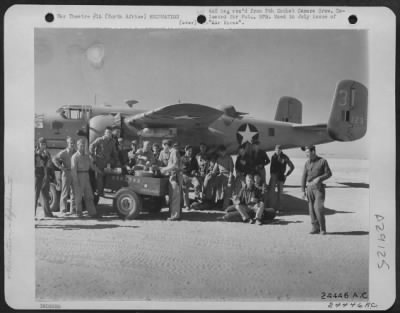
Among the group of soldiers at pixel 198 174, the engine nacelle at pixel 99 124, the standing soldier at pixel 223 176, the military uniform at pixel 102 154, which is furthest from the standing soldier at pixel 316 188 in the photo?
the engine nacelle at pixel 99 124

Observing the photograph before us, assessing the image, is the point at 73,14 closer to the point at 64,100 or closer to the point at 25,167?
the point at 64,100

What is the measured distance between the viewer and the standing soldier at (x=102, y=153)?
4488 mm

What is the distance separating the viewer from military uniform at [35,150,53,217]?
4.05m

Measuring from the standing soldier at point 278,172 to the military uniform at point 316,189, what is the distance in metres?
0.44

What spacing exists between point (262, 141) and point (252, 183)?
0.81 m

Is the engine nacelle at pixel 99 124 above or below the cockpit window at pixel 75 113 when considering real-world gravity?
below

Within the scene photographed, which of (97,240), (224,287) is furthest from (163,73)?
→ (224,287)

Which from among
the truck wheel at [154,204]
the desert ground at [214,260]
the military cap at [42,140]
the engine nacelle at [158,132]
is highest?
the engine nacelle at [158,132]

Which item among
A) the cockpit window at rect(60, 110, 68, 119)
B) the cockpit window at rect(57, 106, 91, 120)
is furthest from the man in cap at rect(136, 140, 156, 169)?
the cockpit window at rect(60, 110, 68, 119)

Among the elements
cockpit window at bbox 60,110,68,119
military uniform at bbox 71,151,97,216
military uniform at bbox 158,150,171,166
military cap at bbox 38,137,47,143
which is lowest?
military uniform at bbox 71,151,97,216

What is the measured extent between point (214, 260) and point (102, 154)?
1.92 meters

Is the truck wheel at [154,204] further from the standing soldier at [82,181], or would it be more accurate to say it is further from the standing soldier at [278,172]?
the standing soldier at [278,172]

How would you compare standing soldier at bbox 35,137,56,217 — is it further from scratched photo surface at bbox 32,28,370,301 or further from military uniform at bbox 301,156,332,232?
military uniform at bbox 301,156,332,232

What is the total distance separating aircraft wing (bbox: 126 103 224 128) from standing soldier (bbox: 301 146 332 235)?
1.28 metres
